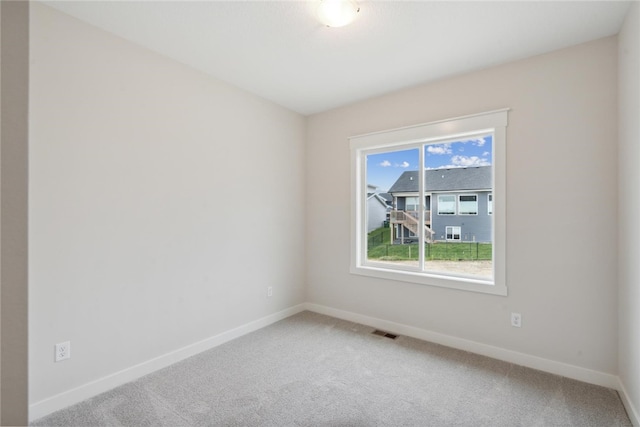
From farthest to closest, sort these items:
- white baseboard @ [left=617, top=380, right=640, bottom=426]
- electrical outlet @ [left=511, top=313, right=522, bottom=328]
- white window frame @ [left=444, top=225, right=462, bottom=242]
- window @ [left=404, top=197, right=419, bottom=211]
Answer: window @ [left=404, top=197, right=419, bottom=211]
white window frame @ [left=444, top=225, right=462, bottom=242]
electrical outlet @ [left=511, top=313, right=522, bottom=328]
white baseboard @ [left=617, top=380, right=640, bottom=426]

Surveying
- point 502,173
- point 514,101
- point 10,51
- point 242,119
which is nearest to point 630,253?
point 502,173

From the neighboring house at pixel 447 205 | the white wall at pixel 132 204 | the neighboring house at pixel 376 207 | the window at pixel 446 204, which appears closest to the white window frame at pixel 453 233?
the neighboring house at pixel 447 205

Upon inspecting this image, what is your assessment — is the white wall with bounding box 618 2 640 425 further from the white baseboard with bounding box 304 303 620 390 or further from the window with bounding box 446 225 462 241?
the window with bounding box 446 225 462 241

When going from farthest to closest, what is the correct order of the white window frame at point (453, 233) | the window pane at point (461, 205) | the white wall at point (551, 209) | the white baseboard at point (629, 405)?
the white window frame at point (453, 233) → the window pane at point (461, 205) → the white wall at point (551, 209) → the white baseboard at point (629, 405)

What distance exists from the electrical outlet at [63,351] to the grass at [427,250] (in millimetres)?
2813

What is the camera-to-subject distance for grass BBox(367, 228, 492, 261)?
2922 mm

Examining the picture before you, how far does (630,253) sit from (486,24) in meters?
1.79

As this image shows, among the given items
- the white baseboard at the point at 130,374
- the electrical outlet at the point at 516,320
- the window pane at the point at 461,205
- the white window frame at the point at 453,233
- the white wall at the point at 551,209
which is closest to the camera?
the white baseboard at the point at 130,374

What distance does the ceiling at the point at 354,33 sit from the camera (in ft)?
6.38

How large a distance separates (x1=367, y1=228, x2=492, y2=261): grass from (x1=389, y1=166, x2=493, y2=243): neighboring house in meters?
0.07

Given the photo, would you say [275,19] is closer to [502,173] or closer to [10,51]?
[10,51]

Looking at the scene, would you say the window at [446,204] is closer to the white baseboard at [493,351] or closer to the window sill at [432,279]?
the window sill at [432,279]

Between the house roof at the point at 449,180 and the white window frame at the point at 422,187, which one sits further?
the house roof at the point at 449,180

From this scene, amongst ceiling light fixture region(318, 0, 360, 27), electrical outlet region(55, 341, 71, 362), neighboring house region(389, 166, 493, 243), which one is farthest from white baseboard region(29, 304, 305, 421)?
ceiling light fixture region(318, 0, 360, 27)
